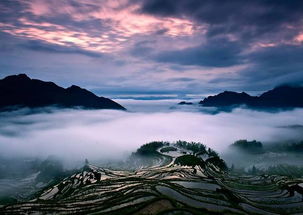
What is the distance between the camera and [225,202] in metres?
82.6

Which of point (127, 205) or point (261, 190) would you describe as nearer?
point (127, 205)

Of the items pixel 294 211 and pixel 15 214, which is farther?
pixel 294 211

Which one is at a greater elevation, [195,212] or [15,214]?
[195,212]

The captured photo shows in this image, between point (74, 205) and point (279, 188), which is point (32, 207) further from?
point (279, 188)

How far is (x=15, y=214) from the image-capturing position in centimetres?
7425

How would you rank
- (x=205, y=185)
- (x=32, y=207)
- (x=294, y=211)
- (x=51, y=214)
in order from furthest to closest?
1. (x=205, y=185)
2. (x=294, y=211)
3. (x=32, y=207)
4. (x=51, y=214)

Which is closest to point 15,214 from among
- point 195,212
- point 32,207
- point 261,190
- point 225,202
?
point 32,207

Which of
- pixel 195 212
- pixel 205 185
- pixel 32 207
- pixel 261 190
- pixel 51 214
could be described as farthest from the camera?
pixel 261 190

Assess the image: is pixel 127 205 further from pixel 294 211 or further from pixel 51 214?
pixel 294 211

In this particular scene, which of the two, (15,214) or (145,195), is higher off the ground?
(145,195)

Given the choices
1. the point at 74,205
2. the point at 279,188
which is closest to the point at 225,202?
the point at 74,205

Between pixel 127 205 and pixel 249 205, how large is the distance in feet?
138

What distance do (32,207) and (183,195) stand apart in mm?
47649

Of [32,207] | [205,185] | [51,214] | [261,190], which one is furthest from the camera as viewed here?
Result: [261,190]
